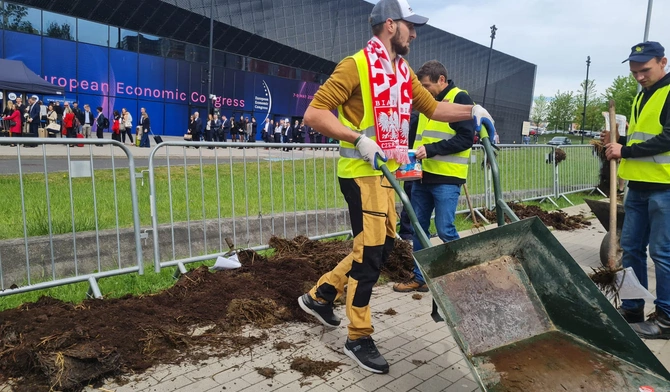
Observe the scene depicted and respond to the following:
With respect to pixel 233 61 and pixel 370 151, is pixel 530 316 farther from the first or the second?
pixel 233 61

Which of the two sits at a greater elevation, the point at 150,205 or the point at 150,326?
the point at 150,205

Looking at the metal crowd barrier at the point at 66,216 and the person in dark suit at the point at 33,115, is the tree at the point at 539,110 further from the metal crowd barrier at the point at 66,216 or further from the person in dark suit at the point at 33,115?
the metal crowd barrier at the point at 66,216

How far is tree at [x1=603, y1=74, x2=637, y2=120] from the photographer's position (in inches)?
1420

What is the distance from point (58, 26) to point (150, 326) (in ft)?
97.7

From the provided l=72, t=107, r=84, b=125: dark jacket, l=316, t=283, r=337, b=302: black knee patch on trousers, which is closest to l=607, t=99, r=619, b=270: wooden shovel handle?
l=316, t=283, r=337, b=302: black knee patch on trousers

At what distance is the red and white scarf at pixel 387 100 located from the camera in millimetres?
2994

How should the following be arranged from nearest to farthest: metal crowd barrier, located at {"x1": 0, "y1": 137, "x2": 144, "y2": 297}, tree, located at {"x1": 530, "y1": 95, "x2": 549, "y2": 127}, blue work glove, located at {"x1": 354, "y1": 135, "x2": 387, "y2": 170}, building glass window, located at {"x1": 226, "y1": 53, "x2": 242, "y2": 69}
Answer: blue work glove, located at {"x1": 354, "y1": 135, "x2": 387, "y2": 170} < metal crowd barrier, located at {"x1": 0, "y1": 137, "x2": 144, "y2": 297} < building glass window, located at {"x1": 226, "y1": 53, "x2": 242, "y2": 69} < tree, located at {"x1": 530, "y1": 95, "x2": 549, "y2": 127}

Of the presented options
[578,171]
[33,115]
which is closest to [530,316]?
[578,171]

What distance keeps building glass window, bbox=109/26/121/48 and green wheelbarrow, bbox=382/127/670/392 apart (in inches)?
1256

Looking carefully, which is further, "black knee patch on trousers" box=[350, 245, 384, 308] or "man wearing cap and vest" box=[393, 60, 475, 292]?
"man wearing cap and vest" box=[393, 60, 475, 292]

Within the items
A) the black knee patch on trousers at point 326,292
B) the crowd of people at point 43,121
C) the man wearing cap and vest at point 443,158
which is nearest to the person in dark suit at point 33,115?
the crowd of people at point 43,121

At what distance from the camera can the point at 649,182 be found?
3785mm

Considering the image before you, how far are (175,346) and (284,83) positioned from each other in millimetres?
38128

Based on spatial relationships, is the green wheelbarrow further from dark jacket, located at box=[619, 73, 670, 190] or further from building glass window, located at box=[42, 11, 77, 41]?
building glass window, located at box=[42, 11, 77, 41]
